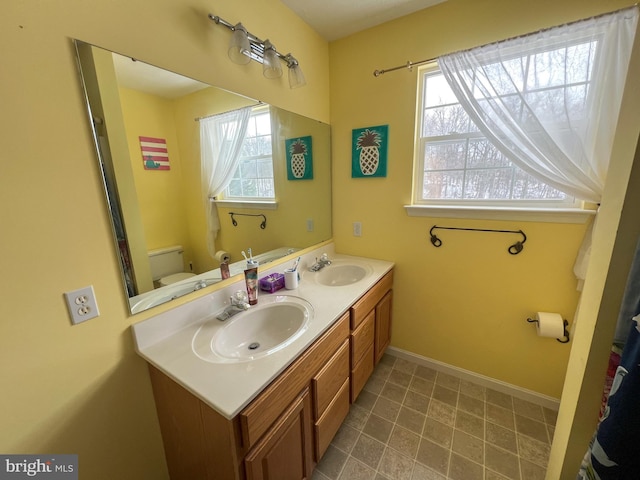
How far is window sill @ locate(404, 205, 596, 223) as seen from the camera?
1.33 m

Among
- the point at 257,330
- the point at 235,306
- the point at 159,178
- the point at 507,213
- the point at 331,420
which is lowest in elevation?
the point at 331,420

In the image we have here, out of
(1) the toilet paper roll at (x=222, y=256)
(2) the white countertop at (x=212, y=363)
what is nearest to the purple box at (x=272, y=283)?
(2) the white countertop at (x=212, y=363)

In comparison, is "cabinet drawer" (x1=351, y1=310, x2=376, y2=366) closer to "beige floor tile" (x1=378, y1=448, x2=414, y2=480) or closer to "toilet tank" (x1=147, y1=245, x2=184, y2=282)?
"beige floor tile" (x1=378, y1=448, x2=414, y2=480)

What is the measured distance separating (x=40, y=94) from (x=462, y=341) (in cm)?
243

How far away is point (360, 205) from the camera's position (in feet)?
6.51

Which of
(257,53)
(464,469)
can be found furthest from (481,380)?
(257,53)

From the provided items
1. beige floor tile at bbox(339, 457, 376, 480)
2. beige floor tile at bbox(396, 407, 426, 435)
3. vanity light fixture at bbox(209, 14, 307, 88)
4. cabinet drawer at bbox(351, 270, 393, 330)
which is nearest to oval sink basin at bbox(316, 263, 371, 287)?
cabinet drawer at bbox(351, 270, 393, 330)

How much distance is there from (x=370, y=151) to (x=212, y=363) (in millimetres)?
1637

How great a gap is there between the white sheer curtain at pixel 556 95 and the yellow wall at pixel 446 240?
0.36 ft

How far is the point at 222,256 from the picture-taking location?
51.8 inches

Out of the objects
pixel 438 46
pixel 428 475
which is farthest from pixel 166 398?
pixel 438 46

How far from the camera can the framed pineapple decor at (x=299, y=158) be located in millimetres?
1720

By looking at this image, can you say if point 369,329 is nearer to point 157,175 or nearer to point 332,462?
point 332,462

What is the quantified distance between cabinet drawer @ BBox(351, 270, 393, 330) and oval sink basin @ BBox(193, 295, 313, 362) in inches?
11.4
